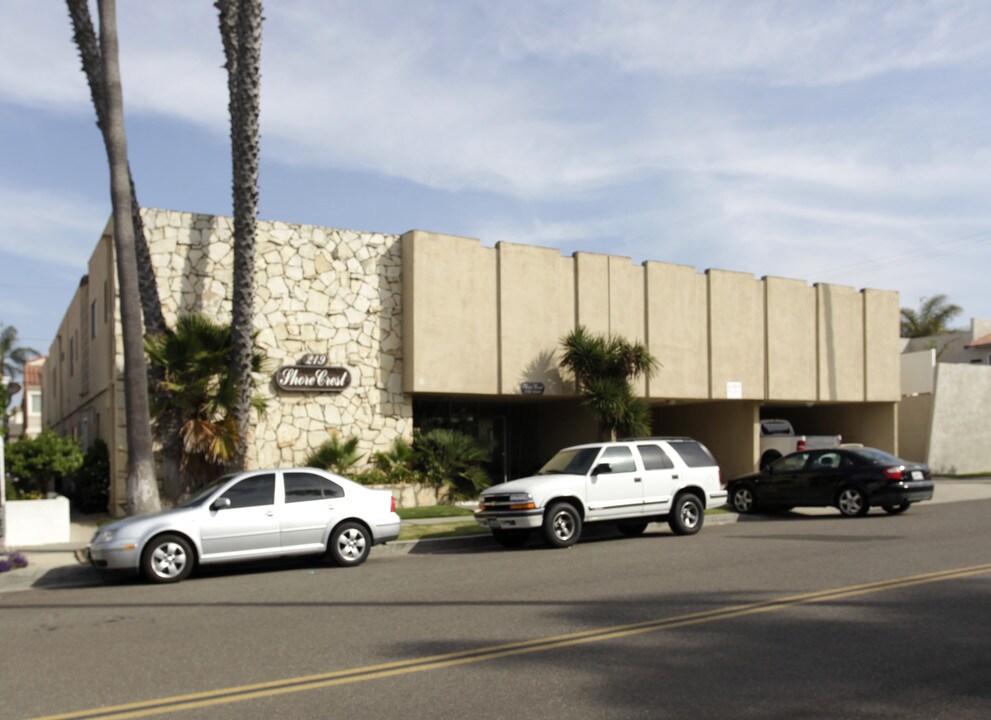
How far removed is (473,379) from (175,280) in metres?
7.50

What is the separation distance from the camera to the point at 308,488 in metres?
14.4

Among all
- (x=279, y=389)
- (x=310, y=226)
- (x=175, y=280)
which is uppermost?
(x=310, y=226)

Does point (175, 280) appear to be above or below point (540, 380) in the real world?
above

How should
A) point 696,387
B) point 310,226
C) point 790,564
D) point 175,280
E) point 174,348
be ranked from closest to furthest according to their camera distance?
point 790,564 < point 174,348 < point 175,280 < point 310,226 < point 696,387

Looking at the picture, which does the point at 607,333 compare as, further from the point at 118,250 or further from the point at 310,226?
the point at 118,250

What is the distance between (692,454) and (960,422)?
24.3 m

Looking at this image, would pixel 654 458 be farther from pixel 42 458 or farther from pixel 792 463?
pixel 42 458

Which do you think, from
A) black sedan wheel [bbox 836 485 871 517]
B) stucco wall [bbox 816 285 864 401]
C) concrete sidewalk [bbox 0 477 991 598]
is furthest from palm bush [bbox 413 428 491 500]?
stucco wall [bbox 816 285 864 401]

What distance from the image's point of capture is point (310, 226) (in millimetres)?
23141

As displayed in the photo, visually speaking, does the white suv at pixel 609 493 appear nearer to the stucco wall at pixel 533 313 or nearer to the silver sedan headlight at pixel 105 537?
the silver sedan headlight at pixel 105 537

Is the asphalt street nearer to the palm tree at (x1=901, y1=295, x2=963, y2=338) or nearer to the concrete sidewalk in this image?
the concrete sidewalk

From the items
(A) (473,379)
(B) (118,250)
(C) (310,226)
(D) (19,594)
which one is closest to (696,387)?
(A) (473,379)

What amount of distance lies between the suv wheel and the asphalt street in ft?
5.51

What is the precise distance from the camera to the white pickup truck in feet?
99.0
